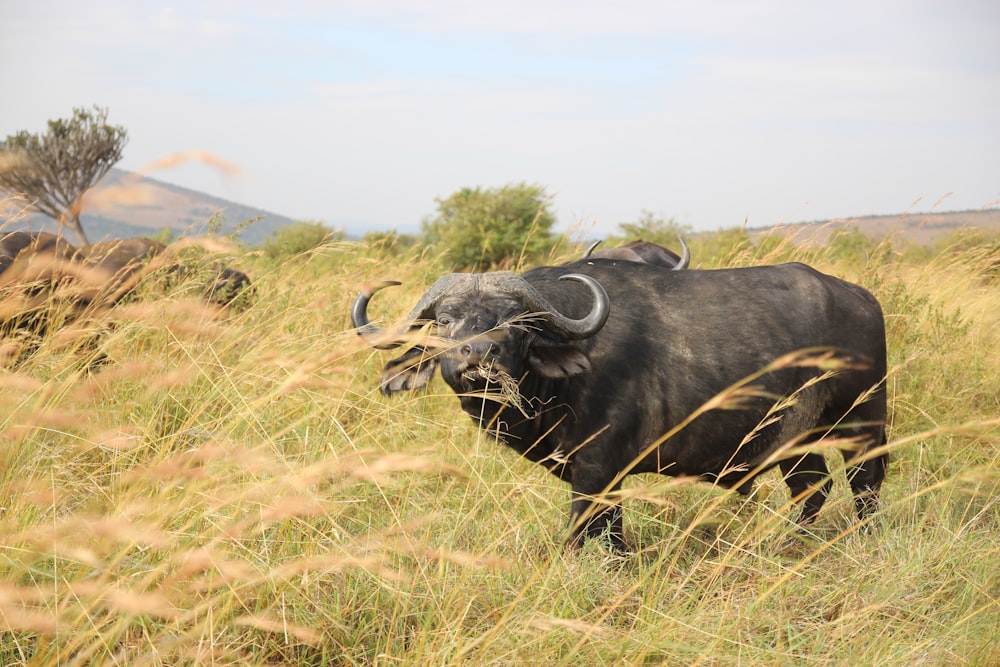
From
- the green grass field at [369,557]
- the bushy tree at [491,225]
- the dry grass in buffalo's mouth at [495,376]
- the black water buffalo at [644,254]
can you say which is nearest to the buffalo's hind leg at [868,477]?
the green grass field at [369,557]

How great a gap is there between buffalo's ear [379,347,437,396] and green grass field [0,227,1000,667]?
0.27 meters

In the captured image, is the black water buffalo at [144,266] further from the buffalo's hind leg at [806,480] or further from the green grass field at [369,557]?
the buffalo's hind leg at [806,480]

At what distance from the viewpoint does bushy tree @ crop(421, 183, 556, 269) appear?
1773 centimetres

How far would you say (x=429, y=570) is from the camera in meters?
2.84

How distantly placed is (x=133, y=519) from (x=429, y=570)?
97cm

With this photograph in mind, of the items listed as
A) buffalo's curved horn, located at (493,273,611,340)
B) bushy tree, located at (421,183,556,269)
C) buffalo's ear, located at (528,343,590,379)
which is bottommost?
bushy tree, located at (421,183,556,269)

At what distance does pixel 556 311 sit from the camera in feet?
11.9

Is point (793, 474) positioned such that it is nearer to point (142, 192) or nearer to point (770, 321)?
point (770, 321)

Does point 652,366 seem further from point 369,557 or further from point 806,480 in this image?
point 369,557

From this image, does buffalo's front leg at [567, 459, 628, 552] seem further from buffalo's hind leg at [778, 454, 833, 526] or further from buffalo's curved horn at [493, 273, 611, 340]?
buffalo's hind leg at [778, 454, 833, 526]

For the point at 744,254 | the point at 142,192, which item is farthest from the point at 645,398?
the point at 744,254

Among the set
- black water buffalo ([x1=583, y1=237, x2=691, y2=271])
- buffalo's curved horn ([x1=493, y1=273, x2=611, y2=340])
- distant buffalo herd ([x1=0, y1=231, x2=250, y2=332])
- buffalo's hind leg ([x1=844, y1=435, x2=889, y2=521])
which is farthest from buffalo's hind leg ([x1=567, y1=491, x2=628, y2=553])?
black water buffalo ([x1=583, y1=237, x2=691, y2=271])

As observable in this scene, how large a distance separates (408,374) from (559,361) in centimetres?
66

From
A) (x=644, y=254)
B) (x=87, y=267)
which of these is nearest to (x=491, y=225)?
(x=644, y=254)
